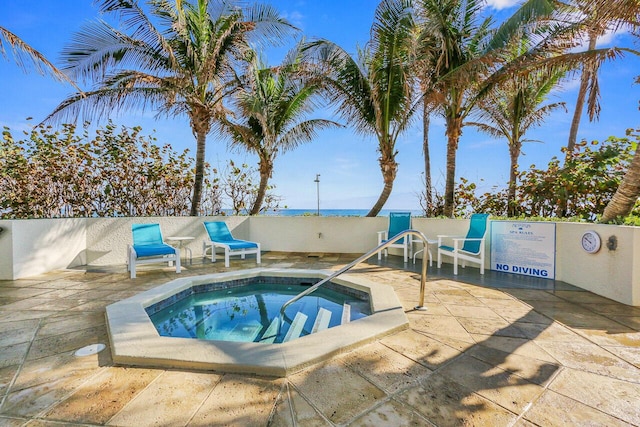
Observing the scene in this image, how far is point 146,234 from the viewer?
6.92 meters

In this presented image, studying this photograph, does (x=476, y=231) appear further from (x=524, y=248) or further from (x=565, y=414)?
(x=565, y=414)

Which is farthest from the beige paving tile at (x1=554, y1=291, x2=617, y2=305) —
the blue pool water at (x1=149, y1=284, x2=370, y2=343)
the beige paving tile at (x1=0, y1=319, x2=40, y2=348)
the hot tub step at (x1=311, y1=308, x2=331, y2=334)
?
the beige paving tile at (x1=0, y1=319, x2=40, y2=348)

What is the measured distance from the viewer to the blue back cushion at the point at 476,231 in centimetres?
643

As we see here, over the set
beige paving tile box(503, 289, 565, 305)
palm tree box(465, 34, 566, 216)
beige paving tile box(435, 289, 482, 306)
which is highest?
palm tree box(465, 34, 566, 216)

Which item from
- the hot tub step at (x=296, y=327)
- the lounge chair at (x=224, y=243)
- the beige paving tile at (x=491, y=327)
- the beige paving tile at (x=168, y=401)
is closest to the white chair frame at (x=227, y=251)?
the lounge chair at (x=224, y=243)

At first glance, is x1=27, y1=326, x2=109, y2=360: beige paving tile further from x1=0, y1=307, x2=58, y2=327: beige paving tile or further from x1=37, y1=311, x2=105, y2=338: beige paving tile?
x1=0, y1=307, x2=58, y2=327: beige paving tile

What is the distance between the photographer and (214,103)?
852cm

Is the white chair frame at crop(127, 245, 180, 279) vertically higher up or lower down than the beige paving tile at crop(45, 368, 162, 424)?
higher up

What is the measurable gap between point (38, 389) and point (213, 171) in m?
9.07

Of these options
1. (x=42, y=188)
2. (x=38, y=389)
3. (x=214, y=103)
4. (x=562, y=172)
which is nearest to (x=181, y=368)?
(x=38, y=389)

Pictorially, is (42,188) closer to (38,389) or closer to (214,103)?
(214,103)

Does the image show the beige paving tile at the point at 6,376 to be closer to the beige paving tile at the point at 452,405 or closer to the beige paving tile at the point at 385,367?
the beige paving tile at the point at 385,367

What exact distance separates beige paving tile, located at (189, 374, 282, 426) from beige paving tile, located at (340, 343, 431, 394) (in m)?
0.70

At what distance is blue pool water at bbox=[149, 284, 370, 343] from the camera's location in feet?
13.0
